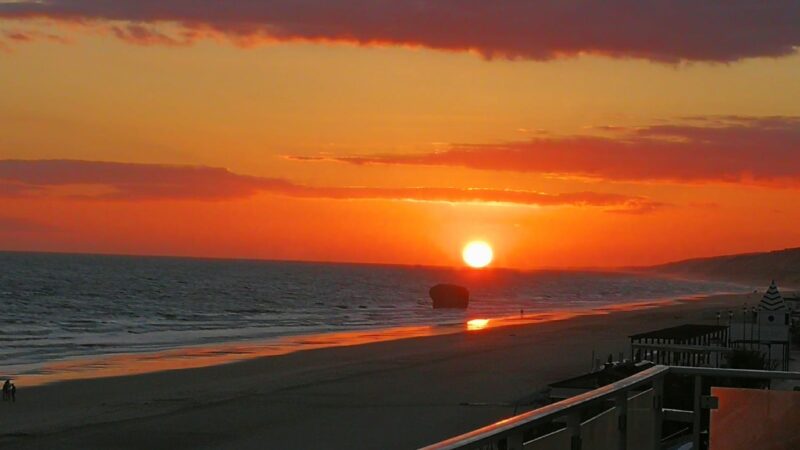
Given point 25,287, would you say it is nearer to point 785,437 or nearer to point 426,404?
point 426,404

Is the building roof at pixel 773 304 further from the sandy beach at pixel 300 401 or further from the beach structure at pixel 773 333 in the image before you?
the sandy beach at pixel 300 401

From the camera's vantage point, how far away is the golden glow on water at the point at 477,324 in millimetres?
63188

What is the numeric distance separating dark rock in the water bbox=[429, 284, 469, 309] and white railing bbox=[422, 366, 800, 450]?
300 ft

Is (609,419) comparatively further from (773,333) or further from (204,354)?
(204,354)

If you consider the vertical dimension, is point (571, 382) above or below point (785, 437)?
below

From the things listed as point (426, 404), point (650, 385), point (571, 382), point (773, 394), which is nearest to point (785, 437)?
point (773, 394)

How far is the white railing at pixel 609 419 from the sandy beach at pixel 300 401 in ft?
46.7

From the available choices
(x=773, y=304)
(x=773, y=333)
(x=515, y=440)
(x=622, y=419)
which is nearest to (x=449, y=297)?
(x=773, y=304)

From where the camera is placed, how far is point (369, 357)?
40.5 metres

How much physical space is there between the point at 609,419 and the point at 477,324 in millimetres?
64288

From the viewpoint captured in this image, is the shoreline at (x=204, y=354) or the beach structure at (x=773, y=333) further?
the shoreline at (x=204, y=354)

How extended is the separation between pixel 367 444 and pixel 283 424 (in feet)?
Result: 11.5

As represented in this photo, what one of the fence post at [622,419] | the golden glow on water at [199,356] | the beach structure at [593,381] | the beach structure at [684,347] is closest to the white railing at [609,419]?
the fence post at [622,419]

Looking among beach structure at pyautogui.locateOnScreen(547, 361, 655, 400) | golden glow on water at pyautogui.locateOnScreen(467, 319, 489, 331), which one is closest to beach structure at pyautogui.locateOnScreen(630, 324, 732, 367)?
beach structure at pyautogui.locateOnScreen(547, 361, 655, 400)
